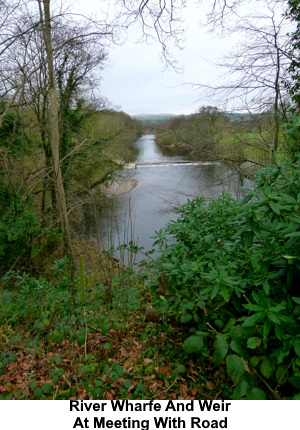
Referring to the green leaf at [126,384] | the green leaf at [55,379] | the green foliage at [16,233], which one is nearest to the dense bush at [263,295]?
the green leaf at [126,384]

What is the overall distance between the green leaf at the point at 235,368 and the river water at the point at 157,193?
5.34m

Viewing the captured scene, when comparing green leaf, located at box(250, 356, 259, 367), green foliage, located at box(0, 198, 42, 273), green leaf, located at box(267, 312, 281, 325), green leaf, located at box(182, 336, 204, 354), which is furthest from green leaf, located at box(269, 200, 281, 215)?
green foliage, located at box(0, 198, 42, 273)

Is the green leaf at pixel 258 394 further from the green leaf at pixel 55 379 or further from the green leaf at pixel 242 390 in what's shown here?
the green leaf at pixel 55 379

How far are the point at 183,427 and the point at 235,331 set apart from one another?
552 mm

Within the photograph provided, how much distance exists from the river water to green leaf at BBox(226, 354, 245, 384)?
534 centimetres

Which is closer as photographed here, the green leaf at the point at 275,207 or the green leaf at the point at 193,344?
the green leaf at the point at 275,207

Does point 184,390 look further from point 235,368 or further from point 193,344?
point 235,368

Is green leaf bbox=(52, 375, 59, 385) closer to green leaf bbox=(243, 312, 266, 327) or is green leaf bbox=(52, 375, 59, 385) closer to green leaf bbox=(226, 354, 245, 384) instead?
green leaf bbox=(226, 354, 245, 384)

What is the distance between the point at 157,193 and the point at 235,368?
42.4ft

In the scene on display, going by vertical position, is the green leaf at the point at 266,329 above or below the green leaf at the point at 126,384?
above

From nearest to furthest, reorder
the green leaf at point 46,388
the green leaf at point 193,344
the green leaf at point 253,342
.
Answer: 1. the green leaf at point 253,342
2. the green leaf at point 193,344
3. the green leaf at point 46,388

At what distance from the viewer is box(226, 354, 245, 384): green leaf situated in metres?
1.35

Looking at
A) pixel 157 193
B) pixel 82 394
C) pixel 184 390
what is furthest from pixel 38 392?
pixel 157 193

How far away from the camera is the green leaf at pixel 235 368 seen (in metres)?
1.35
